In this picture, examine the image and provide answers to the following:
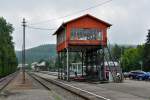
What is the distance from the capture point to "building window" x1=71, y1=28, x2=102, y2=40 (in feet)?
175

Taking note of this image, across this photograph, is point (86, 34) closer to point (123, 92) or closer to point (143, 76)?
point (143, 76)

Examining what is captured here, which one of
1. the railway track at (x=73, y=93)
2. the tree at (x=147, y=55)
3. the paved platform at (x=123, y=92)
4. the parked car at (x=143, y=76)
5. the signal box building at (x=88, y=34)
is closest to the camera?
the paved platform at (x=123, y=92)

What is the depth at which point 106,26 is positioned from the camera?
54.4m

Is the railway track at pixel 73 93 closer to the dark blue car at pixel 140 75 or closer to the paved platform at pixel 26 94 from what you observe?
the paved platform at pixel 26 94

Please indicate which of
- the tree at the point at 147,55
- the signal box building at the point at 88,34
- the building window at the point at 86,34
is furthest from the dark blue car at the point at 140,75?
the tree at the point at 147,55

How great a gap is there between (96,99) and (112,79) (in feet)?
86.7

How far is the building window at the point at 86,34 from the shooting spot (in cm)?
5347

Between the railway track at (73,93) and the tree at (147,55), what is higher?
the tree at (147,55)

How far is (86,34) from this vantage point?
53.9 m

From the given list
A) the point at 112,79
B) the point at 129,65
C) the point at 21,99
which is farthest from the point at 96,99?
the point at 129,65

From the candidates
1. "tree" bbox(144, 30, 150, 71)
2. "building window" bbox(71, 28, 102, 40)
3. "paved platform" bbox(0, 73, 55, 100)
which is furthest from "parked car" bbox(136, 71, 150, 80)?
"tree" bbox(144, 30, 150, 71)

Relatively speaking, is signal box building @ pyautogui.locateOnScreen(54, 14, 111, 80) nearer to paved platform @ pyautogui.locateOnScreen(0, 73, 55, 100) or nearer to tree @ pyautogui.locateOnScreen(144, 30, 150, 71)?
paved platform @ pyautogui.locateOnScreen(0, 73, 55, 100)

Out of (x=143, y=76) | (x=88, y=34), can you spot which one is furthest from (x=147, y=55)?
(x=88, y=34)

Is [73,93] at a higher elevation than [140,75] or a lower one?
lower
